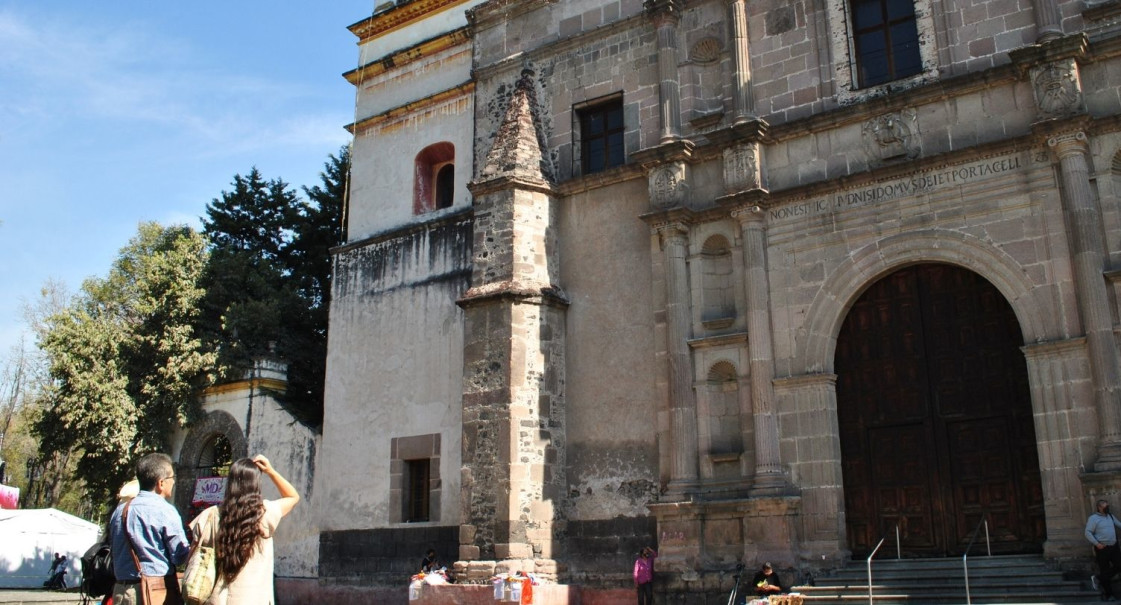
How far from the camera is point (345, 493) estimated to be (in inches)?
722

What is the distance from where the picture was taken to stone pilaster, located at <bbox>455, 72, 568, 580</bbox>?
48.4 ft

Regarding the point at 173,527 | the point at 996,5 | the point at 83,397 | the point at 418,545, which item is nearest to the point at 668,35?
the point at 996,5

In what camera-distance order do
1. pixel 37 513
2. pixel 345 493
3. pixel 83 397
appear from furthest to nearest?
pixel 37 513 → pixel 83 397 → pixel 345 493

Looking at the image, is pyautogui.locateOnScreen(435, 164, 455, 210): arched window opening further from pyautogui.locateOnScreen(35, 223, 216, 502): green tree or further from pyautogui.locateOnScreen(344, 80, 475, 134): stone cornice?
pyautogui.locateOnScreen(35, 223, 216, 502): green tree

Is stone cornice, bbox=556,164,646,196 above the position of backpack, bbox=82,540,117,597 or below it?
above

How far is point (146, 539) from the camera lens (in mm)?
5641

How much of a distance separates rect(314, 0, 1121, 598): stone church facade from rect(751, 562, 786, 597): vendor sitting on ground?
0.33 m

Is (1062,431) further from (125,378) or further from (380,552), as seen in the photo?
(125,378)

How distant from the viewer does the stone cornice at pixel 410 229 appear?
18.1m

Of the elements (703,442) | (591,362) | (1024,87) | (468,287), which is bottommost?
(703,442)

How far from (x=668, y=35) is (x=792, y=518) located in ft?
26.1

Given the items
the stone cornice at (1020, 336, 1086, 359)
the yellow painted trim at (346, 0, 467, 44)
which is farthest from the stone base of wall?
the yellow painted trim at (346, 0, 467, 44)

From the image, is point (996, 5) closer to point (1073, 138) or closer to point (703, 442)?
point (1073, 138)

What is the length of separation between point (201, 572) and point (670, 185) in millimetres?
11192
